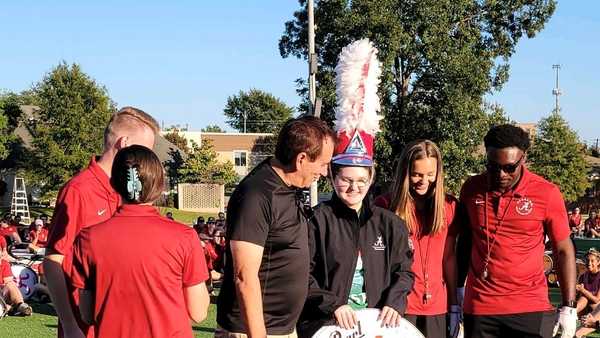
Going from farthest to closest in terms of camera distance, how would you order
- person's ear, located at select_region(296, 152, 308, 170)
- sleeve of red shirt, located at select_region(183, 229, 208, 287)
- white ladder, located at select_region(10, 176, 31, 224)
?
1. white ladder, located at select_region(10, 176, 31, 224)
2. person's ear, located at select_region(296, 152, 308, 170)
3. sleeve of red shirt, located at select_region(183, 229, 208, 287)

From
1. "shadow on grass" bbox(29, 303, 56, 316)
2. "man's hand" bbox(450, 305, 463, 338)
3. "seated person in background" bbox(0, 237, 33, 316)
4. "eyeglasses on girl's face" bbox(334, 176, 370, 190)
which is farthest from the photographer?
"shadow on grass" bbox(29, 303, 56, 316)

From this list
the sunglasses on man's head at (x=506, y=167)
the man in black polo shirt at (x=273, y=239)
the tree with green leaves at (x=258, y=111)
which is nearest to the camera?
the man in black polo shirt at (x=273, y=239)

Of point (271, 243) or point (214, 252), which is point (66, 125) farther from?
point (271, 243)

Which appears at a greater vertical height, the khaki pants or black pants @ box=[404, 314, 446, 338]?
A: the khaki pants

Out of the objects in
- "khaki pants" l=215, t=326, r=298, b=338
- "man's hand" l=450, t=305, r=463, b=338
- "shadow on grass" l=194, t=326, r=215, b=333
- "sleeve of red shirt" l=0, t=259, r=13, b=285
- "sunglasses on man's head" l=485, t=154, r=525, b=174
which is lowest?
"shadow on grass" l=194, t=326, r=215, b=333

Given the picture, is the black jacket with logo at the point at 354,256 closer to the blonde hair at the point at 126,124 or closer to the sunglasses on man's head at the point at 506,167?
the sunglasses on man's head at the point at 506,167

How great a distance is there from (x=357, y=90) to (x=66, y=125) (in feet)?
146

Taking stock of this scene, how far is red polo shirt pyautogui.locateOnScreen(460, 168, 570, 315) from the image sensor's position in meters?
5.38

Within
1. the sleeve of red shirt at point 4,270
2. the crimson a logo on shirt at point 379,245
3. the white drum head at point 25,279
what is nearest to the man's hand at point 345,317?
the crimson a logo on shirt at point 379,245

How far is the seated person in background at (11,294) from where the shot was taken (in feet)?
45.1

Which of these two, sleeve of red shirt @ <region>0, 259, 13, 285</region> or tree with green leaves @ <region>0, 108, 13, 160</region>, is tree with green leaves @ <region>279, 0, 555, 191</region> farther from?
tree with green leaves @ <region>0, 108, 13, 160</region>

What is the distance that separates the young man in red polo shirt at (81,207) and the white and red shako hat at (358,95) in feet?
4.17

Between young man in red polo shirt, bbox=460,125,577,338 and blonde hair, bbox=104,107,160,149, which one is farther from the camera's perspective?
young man in red polo shirt, bbox=460,125,577,338

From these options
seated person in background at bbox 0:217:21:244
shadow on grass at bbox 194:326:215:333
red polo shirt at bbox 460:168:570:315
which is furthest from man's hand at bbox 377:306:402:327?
seated person in background at bbox 0:217:21:244
